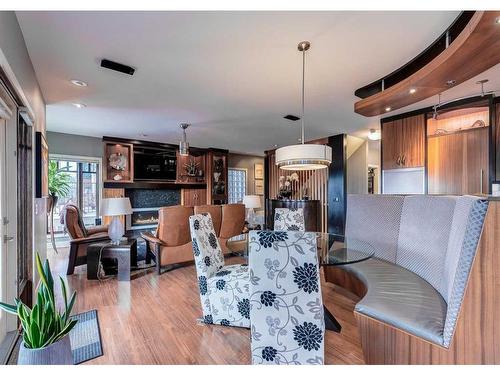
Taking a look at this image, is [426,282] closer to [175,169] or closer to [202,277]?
[202,277]

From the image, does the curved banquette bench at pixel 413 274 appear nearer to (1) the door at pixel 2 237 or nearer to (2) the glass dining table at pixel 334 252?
(2) the glass dining table at pixel 334 252

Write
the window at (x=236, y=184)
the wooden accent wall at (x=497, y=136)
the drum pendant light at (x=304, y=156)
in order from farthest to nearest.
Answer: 1. the window at (x=236, y=184)
2. the wooden accent wall at (x=497, y=136)
3. the drum pendant light at (x=304, y=156)

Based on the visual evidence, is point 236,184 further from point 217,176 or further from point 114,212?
point 114,212

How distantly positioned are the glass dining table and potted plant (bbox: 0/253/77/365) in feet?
3.95

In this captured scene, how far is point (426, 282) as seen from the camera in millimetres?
2107

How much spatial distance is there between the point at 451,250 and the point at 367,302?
27.1 inches

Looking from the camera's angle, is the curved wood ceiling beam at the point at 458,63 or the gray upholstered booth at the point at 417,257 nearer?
the gray upholstered booth at the point at 417,257

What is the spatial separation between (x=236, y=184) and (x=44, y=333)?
7.83m

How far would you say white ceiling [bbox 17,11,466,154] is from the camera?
73.0 inches

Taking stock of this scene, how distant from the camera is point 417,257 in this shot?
2.36m

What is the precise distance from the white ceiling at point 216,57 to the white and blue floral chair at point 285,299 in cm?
163

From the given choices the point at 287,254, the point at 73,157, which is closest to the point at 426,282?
the point at 287,254

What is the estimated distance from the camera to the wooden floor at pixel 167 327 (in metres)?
1.82

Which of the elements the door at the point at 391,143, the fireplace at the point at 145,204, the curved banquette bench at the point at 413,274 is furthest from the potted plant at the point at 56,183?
the door at the point at 391,143
